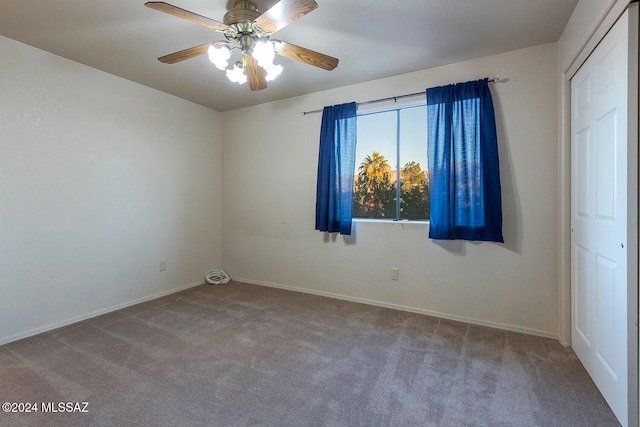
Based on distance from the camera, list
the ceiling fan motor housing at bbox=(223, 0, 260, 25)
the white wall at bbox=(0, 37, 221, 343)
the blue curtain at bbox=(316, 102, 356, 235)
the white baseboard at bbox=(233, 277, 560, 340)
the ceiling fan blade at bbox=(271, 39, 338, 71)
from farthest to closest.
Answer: the blue curtain at bbox=(316, 102, 356, 235)
the white baseboard at bbox=(233, 277, 560, 340)
the white wall at bbox=(0, 37, 221, 343)
the ceiling fan blade at bbox=(271, 39, 338, 71)
the ceiling fan motor housing at bbox=(223, 0, 260, 25)

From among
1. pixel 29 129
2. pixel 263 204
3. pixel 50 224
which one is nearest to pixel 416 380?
pixel 263 204

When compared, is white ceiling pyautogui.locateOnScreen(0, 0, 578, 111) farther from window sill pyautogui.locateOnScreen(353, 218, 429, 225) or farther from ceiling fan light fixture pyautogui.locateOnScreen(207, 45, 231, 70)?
window sill pyautogui.locateOnScreen(353, 218, 429, 225)

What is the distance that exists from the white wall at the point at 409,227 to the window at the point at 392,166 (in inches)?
7.7

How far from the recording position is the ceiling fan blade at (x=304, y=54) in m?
1.96

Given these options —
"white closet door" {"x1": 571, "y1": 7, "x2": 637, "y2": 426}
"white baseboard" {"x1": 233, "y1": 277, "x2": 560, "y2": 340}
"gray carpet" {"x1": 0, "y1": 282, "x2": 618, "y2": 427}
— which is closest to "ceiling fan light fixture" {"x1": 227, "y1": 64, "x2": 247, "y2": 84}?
"gray carpet" {"x1": 0, "y1": 282, "x2": 618, "y2": 427}

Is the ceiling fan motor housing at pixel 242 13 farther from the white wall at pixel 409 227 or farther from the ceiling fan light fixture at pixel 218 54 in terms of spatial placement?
the white wall at pixel 409 227

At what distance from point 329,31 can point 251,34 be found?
2.17 ft

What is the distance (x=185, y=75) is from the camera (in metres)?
3.02

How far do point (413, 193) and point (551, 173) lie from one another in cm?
115

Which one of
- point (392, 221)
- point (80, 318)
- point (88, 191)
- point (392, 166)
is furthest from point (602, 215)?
point (80, 318)

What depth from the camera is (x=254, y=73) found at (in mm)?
2229

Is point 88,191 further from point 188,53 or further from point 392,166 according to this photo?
point 392,166

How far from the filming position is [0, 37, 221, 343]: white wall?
94.6 inches

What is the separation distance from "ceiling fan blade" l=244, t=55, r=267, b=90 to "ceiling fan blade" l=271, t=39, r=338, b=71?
0.20 m
